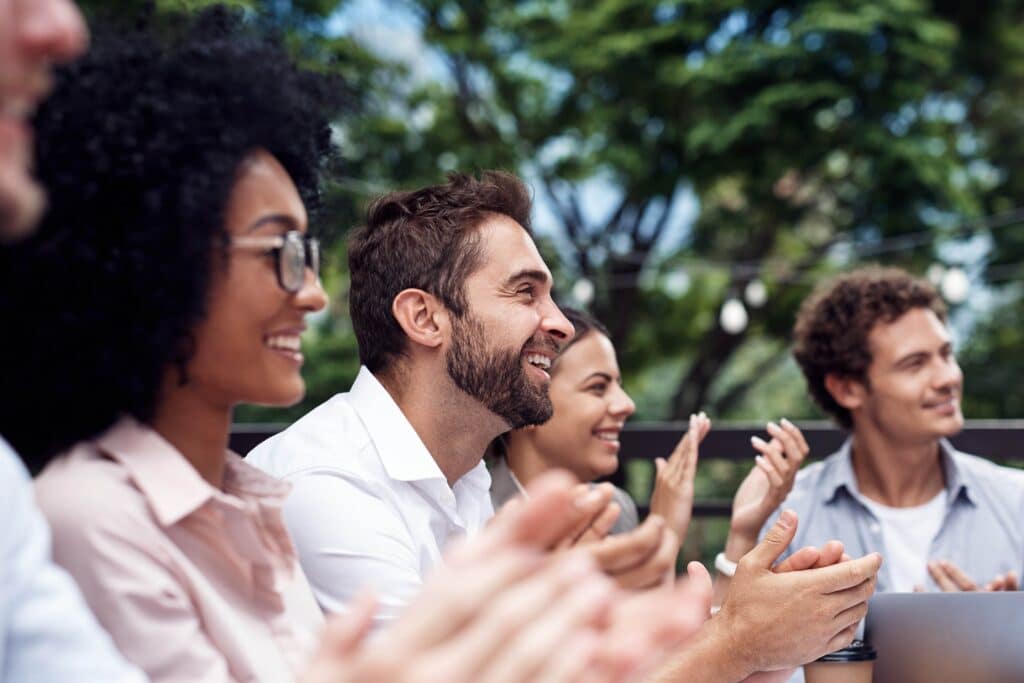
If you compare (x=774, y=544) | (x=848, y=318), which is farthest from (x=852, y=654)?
(x=848, y=318)

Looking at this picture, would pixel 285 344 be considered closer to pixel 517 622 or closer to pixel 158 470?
pixel 158 470

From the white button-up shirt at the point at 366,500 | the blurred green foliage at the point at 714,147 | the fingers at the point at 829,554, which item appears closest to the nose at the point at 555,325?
the white button-up shirt at the point at 366,500

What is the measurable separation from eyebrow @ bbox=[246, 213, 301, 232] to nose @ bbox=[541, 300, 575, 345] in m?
0.93

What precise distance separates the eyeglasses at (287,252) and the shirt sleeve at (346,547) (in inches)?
19.0

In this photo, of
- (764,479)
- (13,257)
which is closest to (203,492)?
(13,257)

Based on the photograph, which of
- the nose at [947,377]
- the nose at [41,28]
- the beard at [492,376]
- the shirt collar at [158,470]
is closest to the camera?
the nose at [41,28]

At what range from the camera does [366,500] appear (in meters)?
1.48

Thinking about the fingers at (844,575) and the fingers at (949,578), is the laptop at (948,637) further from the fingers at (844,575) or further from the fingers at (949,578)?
the fingers at (949,578)

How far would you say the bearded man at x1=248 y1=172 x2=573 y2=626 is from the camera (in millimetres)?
1626

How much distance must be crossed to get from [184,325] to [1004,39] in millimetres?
9442

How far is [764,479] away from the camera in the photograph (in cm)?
240

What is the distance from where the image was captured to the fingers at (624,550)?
84 cm

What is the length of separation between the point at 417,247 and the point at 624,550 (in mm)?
1192

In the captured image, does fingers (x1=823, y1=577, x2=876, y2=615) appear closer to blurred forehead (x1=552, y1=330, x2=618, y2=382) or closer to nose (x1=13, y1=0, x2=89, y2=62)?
nose (x1=13, y1=0, x2=89, y2=62)
